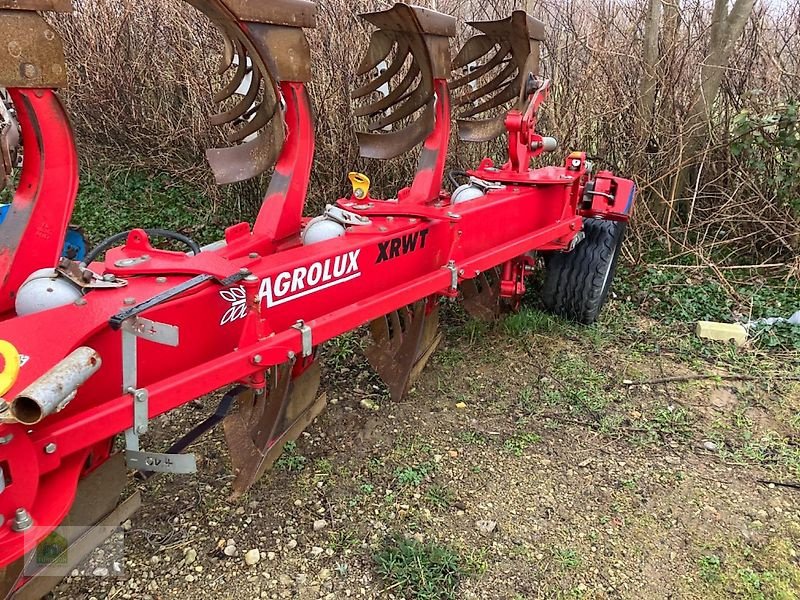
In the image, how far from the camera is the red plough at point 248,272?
1680 mm

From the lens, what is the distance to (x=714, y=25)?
5133 mm

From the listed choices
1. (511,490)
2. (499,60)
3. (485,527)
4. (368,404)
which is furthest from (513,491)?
(499,60)

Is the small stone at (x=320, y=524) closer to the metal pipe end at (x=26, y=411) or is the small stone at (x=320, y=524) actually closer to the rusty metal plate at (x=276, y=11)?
the metal pipe end at (x=26, y=411)

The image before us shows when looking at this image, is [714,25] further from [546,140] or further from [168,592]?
[168,592]

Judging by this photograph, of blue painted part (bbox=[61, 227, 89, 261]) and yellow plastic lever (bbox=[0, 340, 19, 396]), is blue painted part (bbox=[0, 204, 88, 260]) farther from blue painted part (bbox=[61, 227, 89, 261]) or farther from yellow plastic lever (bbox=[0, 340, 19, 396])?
yellow plastic lever (bbox=[0, 340, 19, 396])

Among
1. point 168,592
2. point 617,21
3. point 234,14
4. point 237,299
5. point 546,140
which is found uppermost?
point 617,21

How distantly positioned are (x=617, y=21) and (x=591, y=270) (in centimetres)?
237

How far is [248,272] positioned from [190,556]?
106cm

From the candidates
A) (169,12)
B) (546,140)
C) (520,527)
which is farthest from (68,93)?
(520,527)

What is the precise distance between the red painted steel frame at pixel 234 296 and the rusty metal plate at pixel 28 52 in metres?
0.06

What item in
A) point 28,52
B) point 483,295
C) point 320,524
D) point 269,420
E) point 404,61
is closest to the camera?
point 28,52

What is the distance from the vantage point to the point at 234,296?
214 centimetres

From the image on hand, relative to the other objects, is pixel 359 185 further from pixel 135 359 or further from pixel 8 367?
pixel 8 367

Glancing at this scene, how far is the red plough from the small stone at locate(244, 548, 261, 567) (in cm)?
27
